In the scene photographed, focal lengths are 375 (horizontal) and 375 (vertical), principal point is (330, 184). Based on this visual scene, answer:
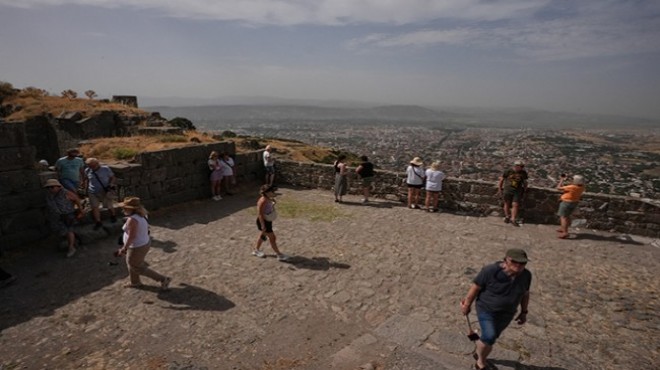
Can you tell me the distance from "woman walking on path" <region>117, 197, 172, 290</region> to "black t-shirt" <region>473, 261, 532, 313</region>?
5121 millimetres

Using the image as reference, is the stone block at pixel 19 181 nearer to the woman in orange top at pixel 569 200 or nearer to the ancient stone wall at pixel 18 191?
the ancient stone wall at pixel 18 191

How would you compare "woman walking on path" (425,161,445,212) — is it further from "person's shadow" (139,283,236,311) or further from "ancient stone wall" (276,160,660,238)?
"person's shadow" (139,283,236,311)

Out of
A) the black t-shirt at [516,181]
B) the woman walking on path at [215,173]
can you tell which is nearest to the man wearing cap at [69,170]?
the woman walking on path at [215,173]

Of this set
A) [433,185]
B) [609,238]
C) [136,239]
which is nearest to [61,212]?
[136,239]

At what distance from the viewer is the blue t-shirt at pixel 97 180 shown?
8.89m

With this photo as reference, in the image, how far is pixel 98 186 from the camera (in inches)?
351

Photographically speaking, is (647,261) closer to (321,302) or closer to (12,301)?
(321,302)

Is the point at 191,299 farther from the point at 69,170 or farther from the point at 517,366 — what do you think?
the point at 517,366

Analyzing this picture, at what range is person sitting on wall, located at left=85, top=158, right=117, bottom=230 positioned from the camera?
8.81m

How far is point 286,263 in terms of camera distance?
7.77m

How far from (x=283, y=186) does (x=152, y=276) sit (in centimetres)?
862

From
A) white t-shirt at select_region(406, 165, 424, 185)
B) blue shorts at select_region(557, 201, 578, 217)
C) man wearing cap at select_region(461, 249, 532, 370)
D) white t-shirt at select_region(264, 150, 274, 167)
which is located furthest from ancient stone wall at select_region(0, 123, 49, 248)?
blue shorts at select_region(557, 201, 578, 217)

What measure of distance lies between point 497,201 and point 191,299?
9.08m

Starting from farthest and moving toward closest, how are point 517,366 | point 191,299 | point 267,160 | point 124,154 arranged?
1. point 267,160
2. point 124,154
3. point 191,299
4. point 517,366
